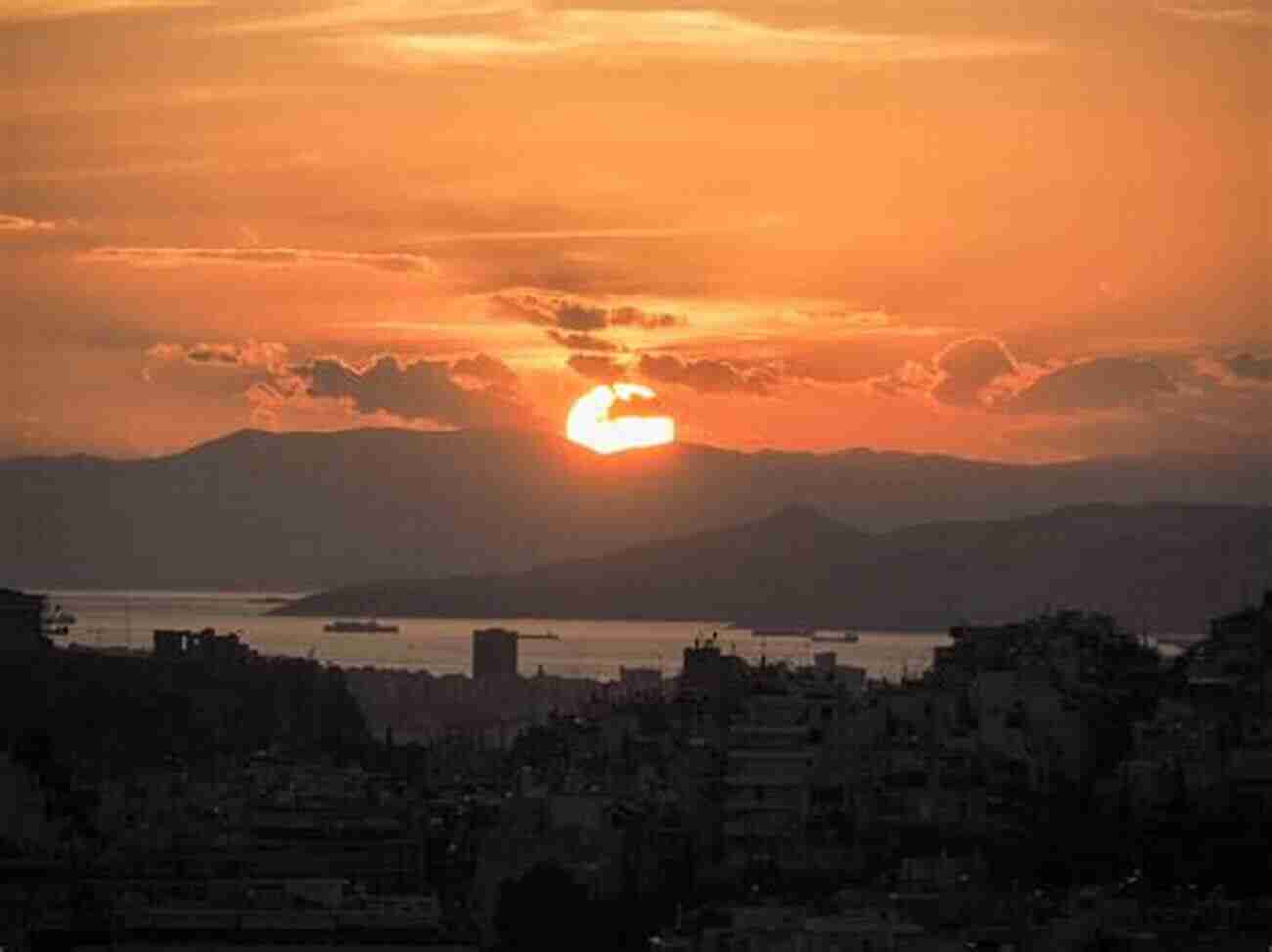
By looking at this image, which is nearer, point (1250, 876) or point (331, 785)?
point (1250, 876)

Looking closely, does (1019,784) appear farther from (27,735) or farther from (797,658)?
(797,658)

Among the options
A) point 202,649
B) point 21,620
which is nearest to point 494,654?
point 21,620

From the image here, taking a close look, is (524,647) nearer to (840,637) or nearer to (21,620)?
(840,637)

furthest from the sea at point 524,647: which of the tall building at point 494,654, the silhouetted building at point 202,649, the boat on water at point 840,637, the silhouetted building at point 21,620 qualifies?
the silhouetted building at point 21,620

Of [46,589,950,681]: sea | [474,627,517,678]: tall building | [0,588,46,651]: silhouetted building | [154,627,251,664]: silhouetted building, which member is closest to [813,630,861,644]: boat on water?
[46,589,950,681]: sea

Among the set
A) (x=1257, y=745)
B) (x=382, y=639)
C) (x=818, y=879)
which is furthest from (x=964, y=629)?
(x=382, y=639)

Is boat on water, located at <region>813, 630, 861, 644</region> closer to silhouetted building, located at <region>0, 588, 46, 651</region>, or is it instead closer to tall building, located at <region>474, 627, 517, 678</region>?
tall building, located at <region>474, 627, 517, 678</region>
